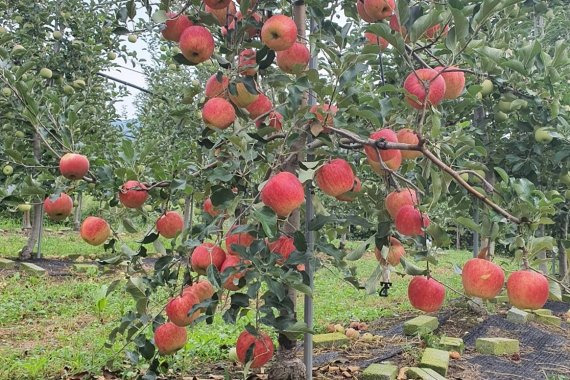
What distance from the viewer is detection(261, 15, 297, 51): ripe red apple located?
1.54 m

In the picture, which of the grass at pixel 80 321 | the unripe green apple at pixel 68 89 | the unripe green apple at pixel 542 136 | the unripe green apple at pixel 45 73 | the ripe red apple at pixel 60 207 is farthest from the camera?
the unripe green apple at pixel 45 73

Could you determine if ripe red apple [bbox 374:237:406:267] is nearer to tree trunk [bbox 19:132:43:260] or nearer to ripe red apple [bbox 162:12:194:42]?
ripe red apple [bbox 162:12:194:42]

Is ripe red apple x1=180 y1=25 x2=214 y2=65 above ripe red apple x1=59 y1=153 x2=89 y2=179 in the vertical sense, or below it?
above

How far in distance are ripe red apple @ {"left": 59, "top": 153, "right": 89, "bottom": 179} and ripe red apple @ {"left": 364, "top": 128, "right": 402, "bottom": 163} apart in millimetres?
909

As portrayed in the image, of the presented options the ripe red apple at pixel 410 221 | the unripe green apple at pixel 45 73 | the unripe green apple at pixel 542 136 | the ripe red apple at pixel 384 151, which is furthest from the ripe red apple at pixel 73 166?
the unripe green apple at pixel 45 73

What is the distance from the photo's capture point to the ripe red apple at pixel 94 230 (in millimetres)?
1907

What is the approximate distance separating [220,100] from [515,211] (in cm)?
87

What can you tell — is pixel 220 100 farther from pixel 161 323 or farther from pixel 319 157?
pixel 161 323

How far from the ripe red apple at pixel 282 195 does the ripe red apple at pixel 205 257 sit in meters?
0.26

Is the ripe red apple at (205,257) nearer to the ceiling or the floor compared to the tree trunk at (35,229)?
nearer to the ceiling

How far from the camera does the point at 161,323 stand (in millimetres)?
1826

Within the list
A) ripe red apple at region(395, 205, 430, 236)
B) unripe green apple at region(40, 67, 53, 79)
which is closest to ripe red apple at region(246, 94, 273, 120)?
ripe red apple at region(395, 205, 430, 236)

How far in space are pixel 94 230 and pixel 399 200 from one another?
3.49 feet

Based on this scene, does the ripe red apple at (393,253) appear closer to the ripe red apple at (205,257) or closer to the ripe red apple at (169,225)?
the ripe red apple at (205,257)
